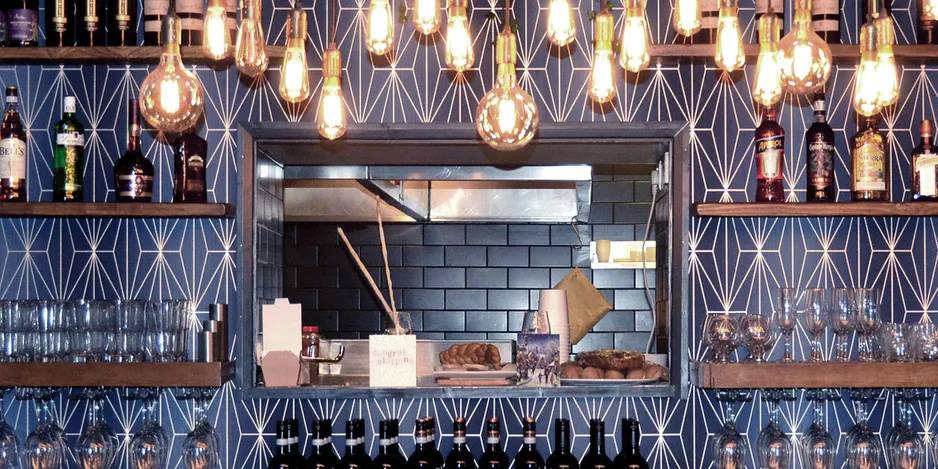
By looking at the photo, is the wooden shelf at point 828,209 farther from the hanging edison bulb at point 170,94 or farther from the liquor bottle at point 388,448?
the hanging edison bulb at point 170,94

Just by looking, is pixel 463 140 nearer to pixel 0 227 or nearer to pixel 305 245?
pixel 0 227

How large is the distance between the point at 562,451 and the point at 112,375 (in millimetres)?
1247

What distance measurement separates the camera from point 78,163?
2996 millimetres

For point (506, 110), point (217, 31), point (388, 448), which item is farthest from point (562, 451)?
point (217, 31)

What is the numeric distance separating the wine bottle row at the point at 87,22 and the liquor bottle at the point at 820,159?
5.60 feet

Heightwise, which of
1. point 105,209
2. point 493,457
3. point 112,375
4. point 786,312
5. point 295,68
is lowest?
point 493,457

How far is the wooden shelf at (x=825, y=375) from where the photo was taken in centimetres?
272

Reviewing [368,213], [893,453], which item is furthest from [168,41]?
[368,213]

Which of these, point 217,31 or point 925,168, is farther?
point 925,168

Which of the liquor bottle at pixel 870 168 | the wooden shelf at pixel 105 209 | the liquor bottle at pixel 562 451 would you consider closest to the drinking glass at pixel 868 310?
the liquor bottle at pixel 870 168

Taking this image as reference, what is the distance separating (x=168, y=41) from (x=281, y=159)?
4.88ft

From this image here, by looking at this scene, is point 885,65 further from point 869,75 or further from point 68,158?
point 68,158

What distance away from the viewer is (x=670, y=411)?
3035 mm

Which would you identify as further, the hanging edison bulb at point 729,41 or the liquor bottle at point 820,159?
the liquor bottle at point 820,159
